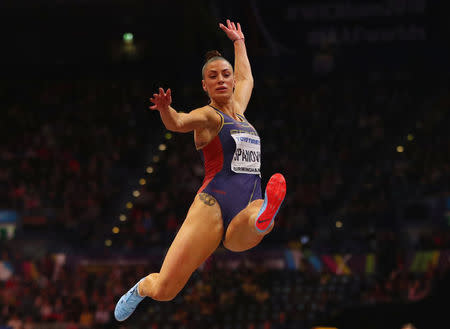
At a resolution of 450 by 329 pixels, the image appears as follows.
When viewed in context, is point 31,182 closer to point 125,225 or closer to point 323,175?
point 125,225

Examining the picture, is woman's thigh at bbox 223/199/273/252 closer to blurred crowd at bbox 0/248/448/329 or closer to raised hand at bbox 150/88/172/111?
raised hand at bbox 150/88/172/111

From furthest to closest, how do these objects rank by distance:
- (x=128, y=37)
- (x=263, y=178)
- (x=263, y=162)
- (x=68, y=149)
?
(x=128, y=37) → (x=68, y=149) → (x=263, y=162) → (x=263, y=178)

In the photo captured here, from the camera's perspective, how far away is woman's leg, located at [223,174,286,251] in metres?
5.86

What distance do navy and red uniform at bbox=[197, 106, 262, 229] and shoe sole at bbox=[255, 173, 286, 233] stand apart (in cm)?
35

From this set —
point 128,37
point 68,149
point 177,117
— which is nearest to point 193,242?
point 177,117

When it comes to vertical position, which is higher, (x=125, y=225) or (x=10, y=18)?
(x=10, y=18)

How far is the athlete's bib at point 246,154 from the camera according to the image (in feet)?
21.0

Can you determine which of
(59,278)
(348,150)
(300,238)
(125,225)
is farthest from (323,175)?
A: (59,278)

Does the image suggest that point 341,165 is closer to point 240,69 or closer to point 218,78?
point 240,69

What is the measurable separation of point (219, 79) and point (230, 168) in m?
0.88

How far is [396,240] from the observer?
15359 millimetres

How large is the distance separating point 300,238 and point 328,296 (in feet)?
5.33

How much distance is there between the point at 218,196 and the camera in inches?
250

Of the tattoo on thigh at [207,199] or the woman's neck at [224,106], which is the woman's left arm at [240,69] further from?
the tattoo on thigh at [207,199]
